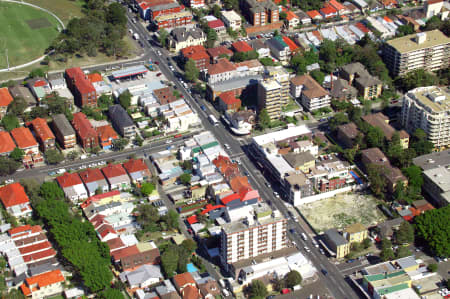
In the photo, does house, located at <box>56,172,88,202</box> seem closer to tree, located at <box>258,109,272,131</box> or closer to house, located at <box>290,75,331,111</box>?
tree, located at <box>258,109,272,131</box>

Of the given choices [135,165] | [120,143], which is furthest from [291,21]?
[135,165]

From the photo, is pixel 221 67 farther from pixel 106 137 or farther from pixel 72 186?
pixel 72 186

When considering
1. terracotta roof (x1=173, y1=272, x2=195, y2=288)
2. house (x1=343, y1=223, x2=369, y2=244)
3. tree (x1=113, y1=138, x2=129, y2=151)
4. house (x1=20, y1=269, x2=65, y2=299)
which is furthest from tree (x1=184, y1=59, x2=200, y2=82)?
house (x1=20, y1=269, x2=65, y2=299)

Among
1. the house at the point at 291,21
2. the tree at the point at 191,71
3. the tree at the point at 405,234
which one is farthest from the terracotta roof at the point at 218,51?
the tree at the point at 405,234

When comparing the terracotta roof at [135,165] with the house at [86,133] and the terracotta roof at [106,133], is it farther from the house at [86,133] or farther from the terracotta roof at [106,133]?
the house at [86,133]

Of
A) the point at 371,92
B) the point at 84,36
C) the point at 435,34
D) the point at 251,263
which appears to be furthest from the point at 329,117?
the point at 84,36

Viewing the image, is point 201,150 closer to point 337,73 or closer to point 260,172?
point 260,172
